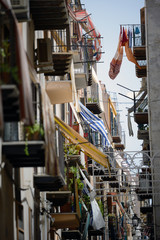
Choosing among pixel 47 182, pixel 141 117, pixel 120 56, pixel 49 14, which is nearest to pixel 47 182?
pixel 47 182

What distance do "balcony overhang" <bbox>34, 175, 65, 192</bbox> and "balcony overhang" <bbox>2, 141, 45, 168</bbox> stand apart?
2498mm

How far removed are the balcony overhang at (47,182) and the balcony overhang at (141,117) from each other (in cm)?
1377

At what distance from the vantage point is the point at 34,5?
14.3 metres

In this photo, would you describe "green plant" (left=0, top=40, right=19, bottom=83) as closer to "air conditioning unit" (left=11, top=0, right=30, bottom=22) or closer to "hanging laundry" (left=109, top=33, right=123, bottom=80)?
"air conditioning unit" (left=11, top=0, right=30, bottom=22)

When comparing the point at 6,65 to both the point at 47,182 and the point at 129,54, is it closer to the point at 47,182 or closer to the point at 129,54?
the point at 47,182

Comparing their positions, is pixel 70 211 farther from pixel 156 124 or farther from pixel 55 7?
pixel 55 7

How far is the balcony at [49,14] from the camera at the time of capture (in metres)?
14.3

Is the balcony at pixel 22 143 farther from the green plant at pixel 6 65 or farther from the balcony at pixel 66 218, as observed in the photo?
the balcony at pixel 66 218

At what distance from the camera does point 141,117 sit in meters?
30.3

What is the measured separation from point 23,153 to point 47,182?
414cm

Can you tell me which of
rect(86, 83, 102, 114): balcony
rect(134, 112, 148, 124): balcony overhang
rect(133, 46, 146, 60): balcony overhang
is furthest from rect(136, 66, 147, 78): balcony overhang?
rect(86, 83, 102, 114): balcony

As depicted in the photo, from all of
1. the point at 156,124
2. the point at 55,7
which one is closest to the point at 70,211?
the point at 156,124

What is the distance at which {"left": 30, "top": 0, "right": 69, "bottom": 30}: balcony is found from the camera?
47.0 feet

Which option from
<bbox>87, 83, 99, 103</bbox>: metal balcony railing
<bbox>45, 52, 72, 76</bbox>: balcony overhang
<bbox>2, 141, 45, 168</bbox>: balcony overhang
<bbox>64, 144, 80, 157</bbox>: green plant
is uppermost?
<bbox>45, 52, 72, 76</bbox>: balcony overhang
